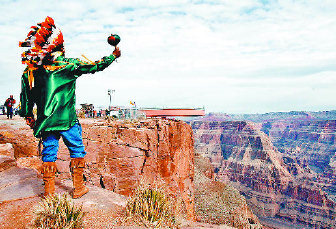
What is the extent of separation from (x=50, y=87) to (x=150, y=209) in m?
2.16

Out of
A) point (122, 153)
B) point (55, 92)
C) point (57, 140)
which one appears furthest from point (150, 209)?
point (122, 153)

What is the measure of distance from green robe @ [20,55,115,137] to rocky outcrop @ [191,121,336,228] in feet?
262

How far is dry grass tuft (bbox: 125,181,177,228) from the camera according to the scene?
2.94 m

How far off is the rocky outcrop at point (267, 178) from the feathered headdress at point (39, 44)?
8055 cm

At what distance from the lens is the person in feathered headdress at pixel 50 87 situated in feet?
10.1

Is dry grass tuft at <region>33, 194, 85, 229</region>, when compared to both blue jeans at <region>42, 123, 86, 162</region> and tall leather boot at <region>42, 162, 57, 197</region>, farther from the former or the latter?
blue jeans at <region>42, 123, 86, 162</region>

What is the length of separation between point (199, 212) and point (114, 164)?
1390 centimetres

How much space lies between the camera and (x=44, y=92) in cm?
314

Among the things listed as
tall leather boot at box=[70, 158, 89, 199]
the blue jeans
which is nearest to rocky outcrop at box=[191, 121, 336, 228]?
tall leather boot at box=[70, 158, 89, 199]

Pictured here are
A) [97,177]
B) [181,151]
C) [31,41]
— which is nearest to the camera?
[31,41]

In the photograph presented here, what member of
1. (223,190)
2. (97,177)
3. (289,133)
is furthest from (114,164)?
(289,133)

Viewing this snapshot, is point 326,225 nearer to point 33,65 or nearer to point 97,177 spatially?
point 97,177

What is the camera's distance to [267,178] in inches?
3430

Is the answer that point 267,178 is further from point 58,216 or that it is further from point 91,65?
point 58,216
